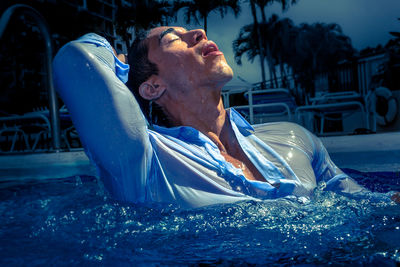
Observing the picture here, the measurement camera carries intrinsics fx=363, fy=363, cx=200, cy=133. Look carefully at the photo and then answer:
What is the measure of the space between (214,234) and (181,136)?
59cm

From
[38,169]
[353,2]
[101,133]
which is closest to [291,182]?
[101,133]

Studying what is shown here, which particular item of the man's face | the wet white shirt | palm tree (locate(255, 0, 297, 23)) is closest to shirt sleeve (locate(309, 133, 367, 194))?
the wet white shirt

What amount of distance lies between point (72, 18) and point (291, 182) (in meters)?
12.9

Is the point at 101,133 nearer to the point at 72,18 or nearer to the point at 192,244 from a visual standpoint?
the point at 192,244

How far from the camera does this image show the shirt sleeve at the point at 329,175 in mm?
1764

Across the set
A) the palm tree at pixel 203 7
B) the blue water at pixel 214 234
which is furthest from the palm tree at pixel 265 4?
the blue water at pixel 214 234

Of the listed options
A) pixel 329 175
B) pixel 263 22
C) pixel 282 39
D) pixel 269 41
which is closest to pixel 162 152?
pixel 329 175

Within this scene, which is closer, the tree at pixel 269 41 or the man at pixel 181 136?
the man at pixel 181 136

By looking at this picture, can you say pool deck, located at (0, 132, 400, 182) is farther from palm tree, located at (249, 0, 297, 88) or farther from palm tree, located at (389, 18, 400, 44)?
palm tree, located at (249, 0, 297, 88)

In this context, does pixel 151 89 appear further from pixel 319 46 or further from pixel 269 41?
pixel 319 46

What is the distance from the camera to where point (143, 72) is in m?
Answer: 1.83

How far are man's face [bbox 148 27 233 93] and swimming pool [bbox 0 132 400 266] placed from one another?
2.01 ft

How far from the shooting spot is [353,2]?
129ft

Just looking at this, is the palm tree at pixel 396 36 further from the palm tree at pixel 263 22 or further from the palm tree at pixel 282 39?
the palm tree at pixel 282 39
